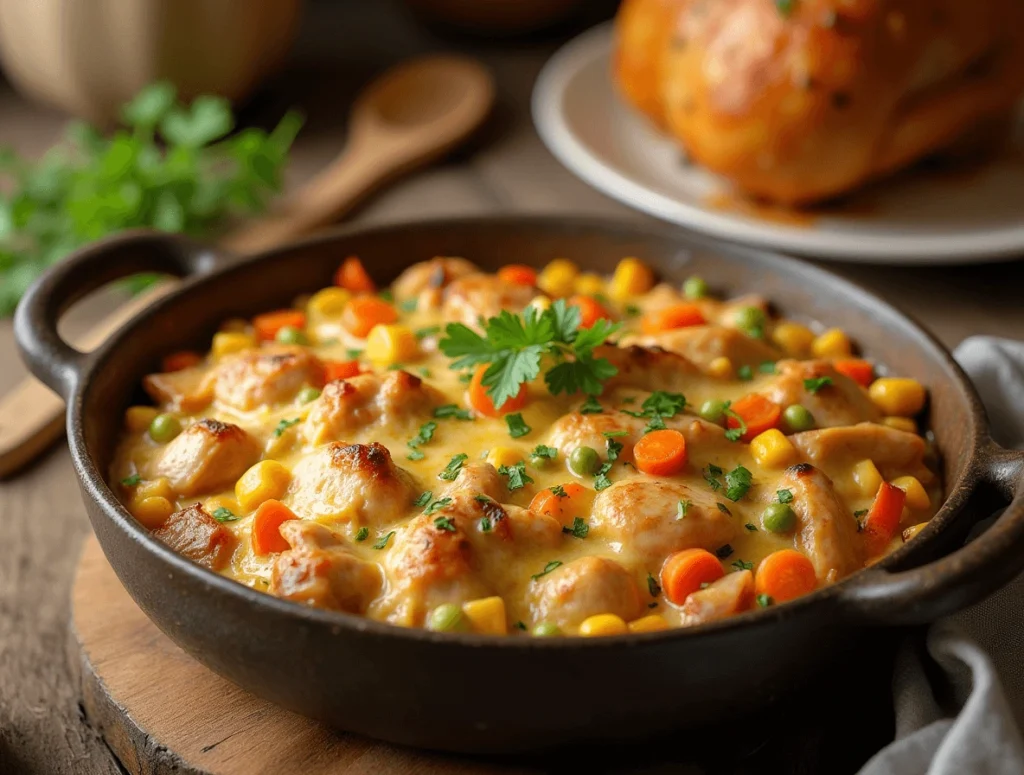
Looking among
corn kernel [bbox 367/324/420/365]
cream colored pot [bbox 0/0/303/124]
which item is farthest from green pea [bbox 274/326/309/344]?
cream colored pot [bbox 0/0/303/124]

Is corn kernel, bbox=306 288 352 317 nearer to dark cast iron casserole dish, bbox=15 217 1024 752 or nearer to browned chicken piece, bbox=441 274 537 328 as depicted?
browned chicken piece, bbox=441 274 537 328

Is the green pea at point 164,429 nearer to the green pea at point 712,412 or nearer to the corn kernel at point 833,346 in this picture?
the green pea at point 712,412

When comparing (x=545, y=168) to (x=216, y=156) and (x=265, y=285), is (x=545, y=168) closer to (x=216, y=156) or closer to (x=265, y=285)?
(x=216, y=156)

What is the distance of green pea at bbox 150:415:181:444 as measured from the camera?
146 inches

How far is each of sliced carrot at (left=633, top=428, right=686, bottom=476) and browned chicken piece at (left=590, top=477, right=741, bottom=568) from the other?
12 cm

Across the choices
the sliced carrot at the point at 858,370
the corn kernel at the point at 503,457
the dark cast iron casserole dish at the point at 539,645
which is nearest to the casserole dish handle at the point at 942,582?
the dark cast iron casserole dish at the point at 539,645

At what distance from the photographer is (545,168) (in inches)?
262

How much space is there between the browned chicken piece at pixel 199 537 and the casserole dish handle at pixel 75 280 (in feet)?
1.92

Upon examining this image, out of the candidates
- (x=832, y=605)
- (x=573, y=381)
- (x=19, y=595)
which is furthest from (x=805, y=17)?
(x=19, y=595)

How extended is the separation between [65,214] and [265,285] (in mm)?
1944

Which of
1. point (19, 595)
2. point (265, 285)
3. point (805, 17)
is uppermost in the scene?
point (805, 17)

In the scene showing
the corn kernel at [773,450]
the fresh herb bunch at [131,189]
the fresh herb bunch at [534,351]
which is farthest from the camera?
the fresh herb bunch at [131,189]

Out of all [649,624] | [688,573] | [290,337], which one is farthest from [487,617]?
[290,337]

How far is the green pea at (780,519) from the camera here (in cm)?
319
